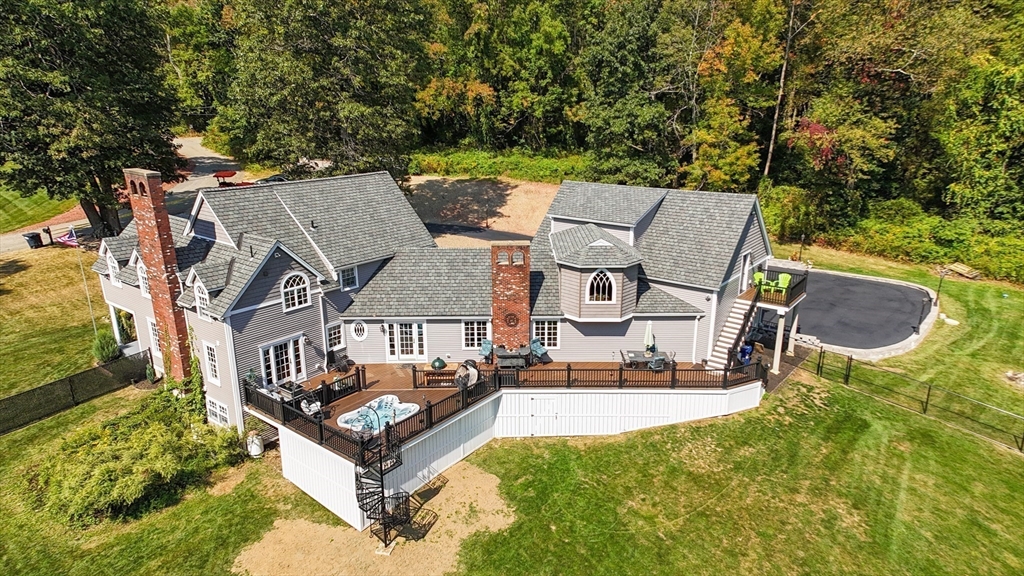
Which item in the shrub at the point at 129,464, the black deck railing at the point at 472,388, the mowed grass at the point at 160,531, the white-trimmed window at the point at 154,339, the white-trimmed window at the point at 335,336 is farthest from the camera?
the white-trimmed window at the point at 154,339

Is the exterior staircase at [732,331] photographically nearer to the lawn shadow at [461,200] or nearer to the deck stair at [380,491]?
the deck stair at [380,491]

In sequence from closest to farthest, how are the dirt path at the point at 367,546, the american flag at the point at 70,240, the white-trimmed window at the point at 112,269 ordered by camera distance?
the dirt path at the point at 367,546 → the white-trimmed window at the point at 112,269 → the american flag at the point at 70,240

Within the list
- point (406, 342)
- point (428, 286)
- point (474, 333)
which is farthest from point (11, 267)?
point (474, 333)

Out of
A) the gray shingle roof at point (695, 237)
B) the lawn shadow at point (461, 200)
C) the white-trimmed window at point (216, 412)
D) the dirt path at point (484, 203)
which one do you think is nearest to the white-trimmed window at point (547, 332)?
the gray shingle roof at point (695, 237)

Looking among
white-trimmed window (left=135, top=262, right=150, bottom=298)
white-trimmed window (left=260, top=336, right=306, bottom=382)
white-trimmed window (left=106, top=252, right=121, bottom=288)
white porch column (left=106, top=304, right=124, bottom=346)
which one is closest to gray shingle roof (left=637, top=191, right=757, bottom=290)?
white-trimmed window (left=260, top=336, right=306, bottom=382)

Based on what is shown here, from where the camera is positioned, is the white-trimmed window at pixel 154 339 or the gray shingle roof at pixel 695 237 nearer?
the gray shingle roof at pixel 695 237

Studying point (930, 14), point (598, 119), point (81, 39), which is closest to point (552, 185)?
point (598, 119)

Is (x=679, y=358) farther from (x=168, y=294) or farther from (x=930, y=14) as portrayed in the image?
(x=930, y=14)
